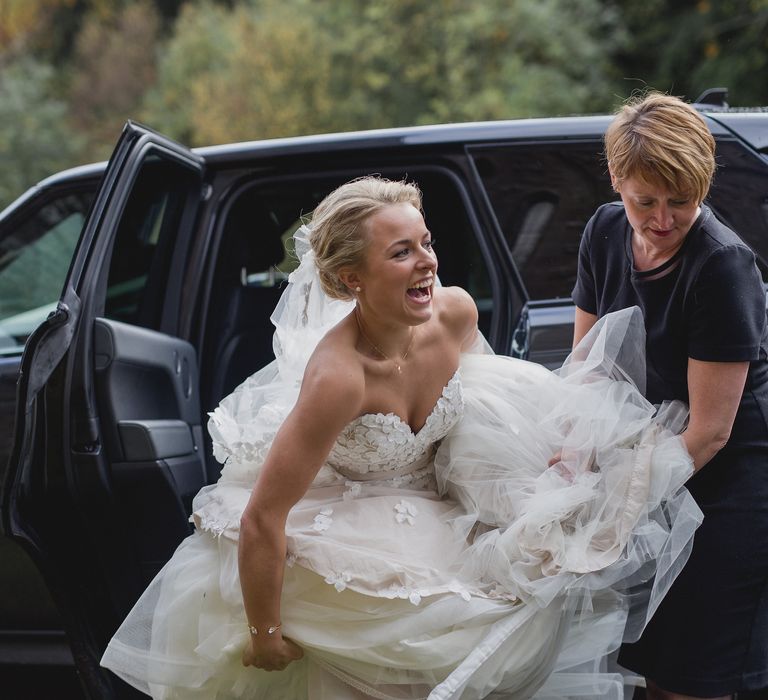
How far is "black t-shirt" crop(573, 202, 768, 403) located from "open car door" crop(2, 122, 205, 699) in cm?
135

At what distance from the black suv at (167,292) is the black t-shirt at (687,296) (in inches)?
24.0

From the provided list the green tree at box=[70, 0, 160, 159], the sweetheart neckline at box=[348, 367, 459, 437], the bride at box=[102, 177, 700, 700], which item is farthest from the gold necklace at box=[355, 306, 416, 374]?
the green tree at box=[70, 0, 160, 159]

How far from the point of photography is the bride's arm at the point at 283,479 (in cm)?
198

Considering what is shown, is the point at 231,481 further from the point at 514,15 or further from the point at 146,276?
the point at 514,15

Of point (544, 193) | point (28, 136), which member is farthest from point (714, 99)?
point (28, 136)

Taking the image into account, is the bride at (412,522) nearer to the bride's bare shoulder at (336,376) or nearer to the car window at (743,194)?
the bride's bare shoulder at (336,376)

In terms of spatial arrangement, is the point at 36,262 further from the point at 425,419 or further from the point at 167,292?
the point at 425,419

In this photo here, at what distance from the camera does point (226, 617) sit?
84.4 inches

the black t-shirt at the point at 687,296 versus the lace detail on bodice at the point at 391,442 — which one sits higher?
the black t-shirt at the point at 687,296

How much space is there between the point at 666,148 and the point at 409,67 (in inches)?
447

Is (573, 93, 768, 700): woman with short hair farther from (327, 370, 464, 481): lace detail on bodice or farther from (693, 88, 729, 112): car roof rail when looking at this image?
(693, 88, 729, 112): car roof rail

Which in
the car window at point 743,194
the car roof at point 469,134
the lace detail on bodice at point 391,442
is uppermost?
the car roof at point 469,134

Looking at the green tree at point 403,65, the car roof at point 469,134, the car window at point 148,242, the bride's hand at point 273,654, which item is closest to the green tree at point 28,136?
the green tree at point 403,65

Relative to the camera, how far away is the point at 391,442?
2141mm
